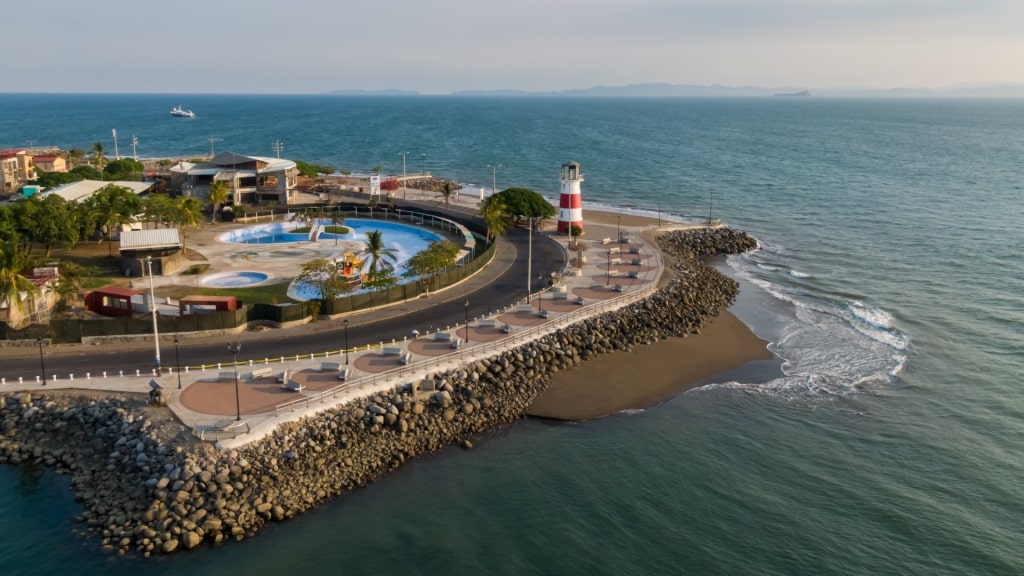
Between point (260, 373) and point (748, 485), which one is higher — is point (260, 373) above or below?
above

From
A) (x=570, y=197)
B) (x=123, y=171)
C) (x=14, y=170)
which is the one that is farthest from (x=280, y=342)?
(x=14, y=170)

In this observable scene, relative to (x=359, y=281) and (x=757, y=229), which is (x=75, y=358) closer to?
(x=359, y=281)

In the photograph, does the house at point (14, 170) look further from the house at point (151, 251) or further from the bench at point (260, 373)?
the bench at point (260, 373)

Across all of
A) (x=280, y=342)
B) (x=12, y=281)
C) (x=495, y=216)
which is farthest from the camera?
(x=495, y=216)

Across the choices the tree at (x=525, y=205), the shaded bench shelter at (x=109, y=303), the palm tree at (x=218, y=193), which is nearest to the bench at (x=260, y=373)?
the shaded bench shelter at (x=109, y=303)

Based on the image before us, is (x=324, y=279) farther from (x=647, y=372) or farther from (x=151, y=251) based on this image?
(x=647, y=372)

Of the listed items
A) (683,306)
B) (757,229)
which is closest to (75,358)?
(683,306)
